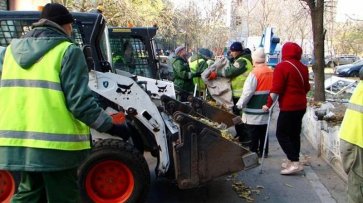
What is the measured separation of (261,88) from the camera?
711 centimetres

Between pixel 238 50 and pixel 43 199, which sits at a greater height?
pixel 238 50

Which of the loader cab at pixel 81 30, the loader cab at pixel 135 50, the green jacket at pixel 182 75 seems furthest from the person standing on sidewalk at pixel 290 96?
the green jacket at pixel 182 75

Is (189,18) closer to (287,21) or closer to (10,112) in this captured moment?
(287,21)

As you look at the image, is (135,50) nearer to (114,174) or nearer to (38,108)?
(114,174)

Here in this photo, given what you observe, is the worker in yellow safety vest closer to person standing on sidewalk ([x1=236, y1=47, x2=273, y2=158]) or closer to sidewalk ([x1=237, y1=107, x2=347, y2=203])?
person standing on sidewalk ([x1=236, y1=47, x2=273, y2=158])

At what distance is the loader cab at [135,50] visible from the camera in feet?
28.0

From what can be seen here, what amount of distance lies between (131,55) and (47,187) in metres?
5.71

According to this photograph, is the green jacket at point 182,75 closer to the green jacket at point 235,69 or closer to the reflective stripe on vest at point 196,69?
the reflective stripe on vest at point 196,69

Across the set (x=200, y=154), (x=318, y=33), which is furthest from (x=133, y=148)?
(x=318, y=33)

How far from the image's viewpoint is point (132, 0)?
86.1 feet

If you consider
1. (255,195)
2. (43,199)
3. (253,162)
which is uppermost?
(43,199)

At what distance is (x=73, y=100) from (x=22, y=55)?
1.53ft

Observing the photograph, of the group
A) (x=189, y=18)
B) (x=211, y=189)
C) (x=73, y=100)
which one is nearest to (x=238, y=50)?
(x=211, y=189)

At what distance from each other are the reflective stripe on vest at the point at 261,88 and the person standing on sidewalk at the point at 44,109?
427 centimetres
